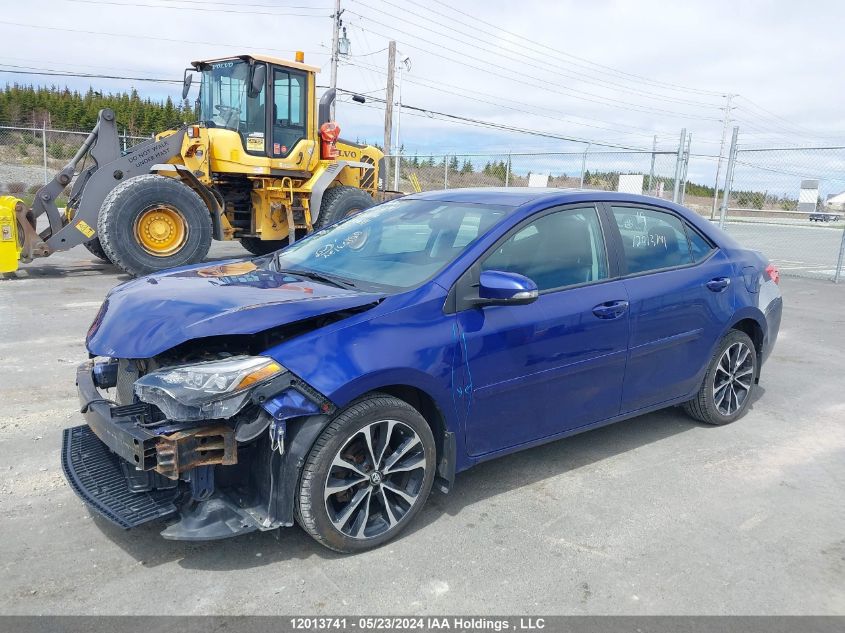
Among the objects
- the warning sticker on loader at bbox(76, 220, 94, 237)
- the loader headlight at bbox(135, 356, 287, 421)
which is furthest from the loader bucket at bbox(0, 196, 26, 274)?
the loader headlight at bbox(135, 356, 287, 421)

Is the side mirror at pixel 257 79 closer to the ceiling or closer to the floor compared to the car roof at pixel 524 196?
closer to the ceiling

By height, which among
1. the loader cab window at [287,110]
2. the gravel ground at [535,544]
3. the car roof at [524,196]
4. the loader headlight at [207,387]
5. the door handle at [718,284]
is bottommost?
the gravel ground at [535,544]

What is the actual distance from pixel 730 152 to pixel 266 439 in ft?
42.8

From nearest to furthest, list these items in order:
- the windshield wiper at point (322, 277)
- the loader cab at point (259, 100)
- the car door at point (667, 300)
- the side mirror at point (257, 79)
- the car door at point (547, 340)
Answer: the car door at point (547, 340) < the windshield wiper at point (322, 277) < the car door at point (667, 300) < the side mirror at point (257, 79) < the loader cab at point (259, 100)

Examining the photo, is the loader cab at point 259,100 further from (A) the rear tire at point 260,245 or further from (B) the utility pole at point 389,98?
(B) the utility pole at point 389,98

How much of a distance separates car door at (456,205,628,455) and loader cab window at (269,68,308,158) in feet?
25.9

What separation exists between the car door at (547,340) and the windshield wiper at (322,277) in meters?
0.63

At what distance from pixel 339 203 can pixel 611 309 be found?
8.57 metres

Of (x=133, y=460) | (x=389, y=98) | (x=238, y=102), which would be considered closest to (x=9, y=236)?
(x=238, y=102)

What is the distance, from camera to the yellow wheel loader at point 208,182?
9.84 meters

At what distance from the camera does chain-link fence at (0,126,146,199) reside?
2638 centimetres

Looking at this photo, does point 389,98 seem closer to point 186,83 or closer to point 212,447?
point 186,83

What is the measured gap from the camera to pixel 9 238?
9.76 metres

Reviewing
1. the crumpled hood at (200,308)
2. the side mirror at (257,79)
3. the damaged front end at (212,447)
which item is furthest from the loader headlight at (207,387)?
the side mirror at (257,79)
